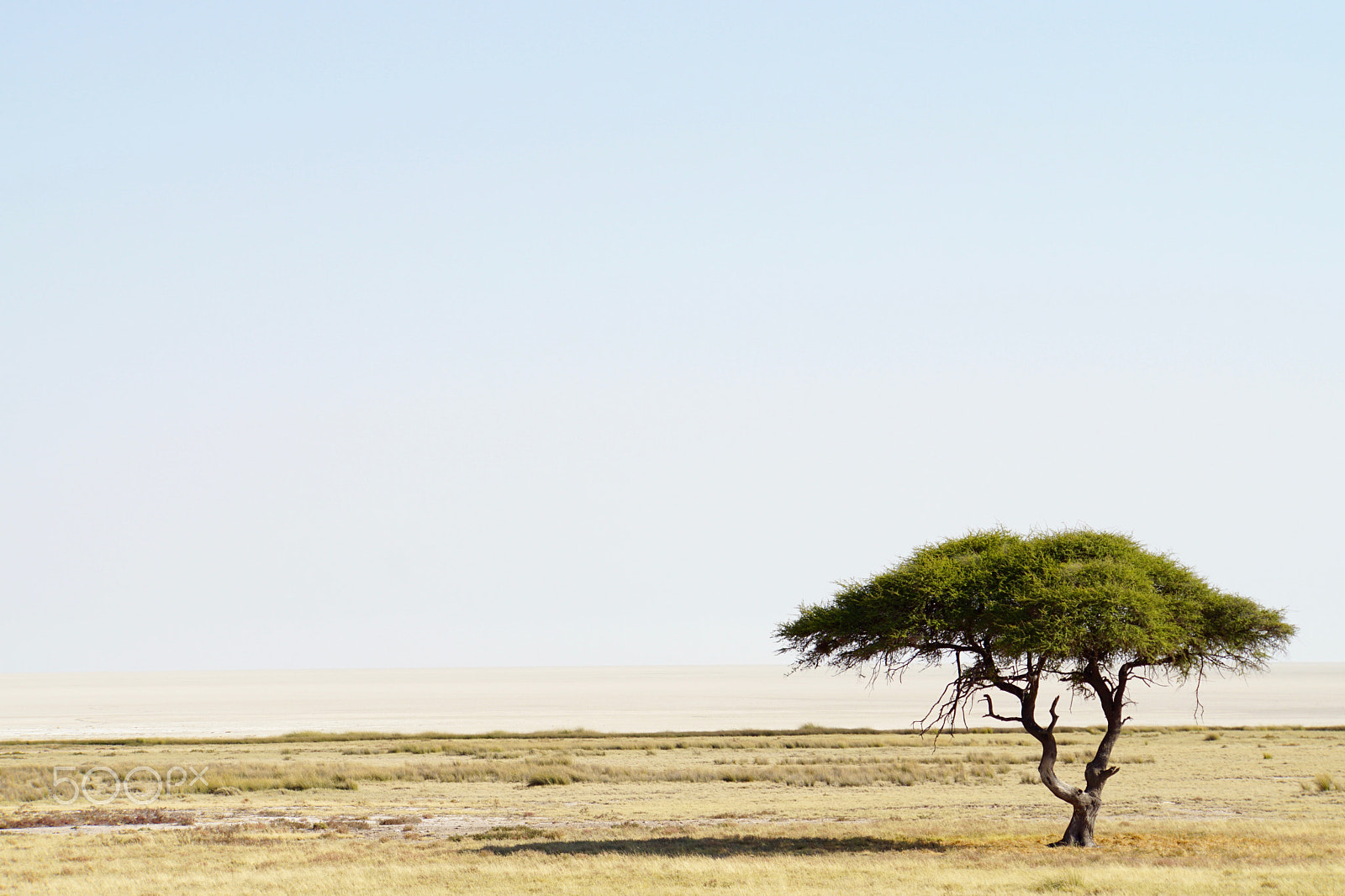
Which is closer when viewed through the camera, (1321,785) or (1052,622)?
(1052,622)

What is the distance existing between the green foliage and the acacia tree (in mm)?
29

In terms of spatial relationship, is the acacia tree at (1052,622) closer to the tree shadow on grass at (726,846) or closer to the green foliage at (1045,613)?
the green foliage at (1045,613)

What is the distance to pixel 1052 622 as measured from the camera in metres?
25.7

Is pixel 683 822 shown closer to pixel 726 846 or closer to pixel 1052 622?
pixel 726 846

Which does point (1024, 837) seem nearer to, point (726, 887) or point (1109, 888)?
point (1109, 888)

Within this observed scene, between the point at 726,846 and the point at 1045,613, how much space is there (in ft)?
30.7

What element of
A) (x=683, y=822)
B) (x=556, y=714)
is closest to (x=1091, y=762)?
(x=683, y=822)

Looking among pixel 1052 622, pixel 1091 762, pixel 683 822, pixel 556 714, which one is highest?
pixel 1052 622

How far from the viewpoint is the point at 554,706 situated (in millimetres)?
164375

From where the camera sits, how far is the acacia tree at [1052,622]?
85.3ft

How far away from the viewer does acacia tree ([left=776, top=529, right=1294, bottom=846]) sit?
85.3 ft

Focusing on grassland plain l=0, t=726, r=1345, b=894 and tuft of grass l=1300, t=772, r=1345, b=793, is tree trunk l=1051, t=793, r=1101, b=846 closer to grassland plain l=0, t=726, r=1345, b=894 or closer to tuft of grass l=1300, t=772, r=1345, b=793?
grassland plain l=0, t=726, r=1345, b=894

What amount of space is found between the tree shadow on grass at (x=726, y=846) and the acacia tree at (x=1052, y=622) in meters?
3.59

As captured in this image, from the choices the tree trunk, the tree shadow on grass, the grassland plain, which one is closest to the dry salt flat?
the grassland plain
